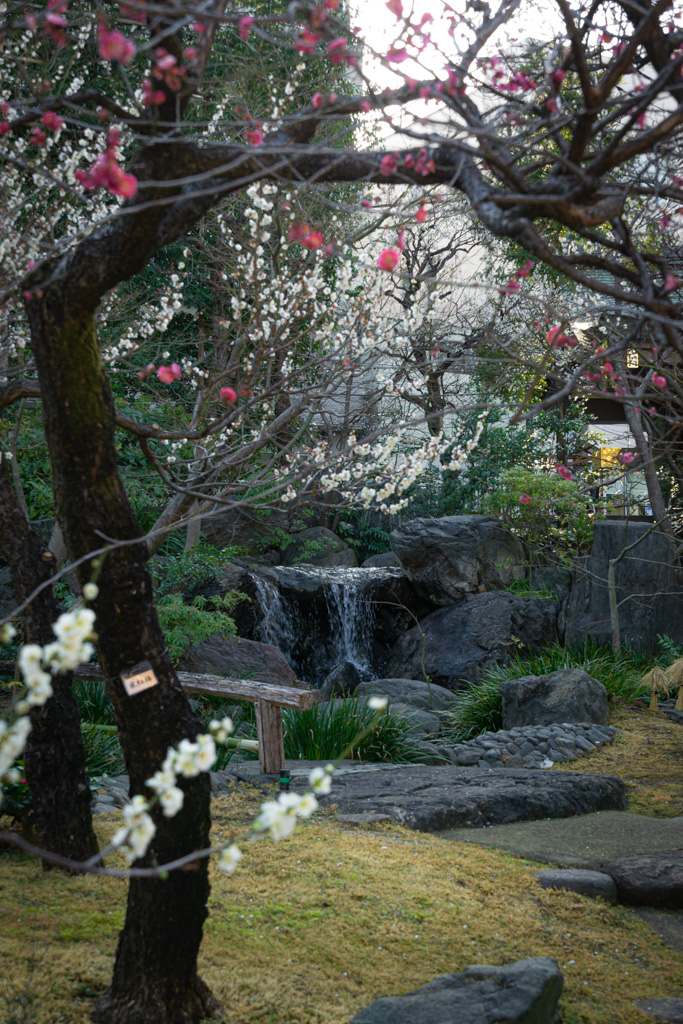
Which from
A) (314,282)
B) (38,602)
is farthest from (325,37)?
(314,282)

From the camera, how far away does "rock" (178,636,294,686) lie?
8469 mm

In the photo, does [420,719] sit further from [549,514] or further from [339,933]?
[339,933]

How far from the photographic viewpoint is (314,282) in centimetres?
588

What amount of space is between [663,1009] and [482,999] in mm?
966

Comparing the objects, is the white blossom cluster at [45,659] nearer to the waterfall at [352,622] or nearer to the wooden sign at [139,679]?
the wooden sign at [139,679]

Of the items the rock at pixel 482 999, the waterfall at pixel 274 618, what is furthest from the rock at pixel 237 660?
the rock at pixel 482 999

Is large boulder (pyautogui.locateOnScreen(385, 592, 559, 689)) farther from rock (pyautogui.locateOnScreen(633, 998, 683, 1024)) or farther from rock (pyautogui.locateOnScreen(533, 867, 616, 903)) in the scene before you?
rock (pyautogui.locateOnScreen(633, 998, 683, 1024))

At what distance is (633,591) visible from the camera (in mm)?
9914

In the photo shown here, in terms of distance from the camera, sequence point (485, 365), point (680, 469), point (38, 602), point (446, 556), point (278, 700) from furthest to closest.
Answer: point (485, 365) < point (446, 556) < point (680, 469) < point (278, 700) < point (38, 602)

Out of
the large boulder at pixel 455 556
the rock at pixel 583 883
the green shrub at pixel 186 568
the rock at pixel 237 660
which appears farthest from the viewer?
the large boulder at pixel 455 556

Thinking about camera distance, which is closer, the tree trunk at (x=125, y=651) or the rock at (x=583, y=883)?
the tree trunk at (x=125, y=651)

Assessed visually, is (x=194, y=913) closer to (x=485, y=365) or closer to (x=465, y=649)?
(x=465, y=649)

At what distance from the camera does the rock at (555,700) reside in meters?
7.89

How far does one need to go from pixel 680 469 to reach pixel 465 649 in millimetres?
3683
